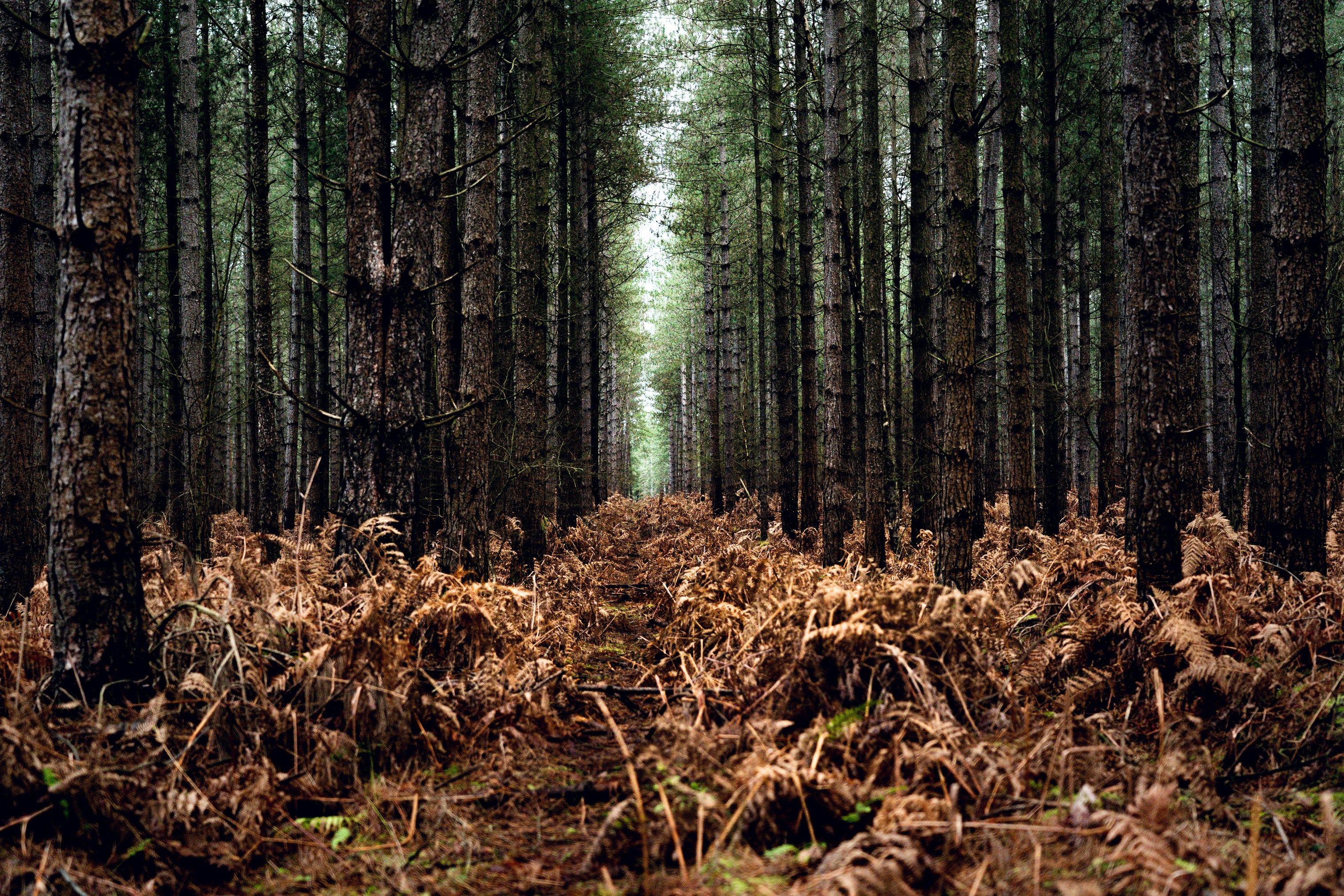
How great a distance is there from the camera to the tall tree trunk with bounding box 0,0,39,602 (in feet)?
21.8

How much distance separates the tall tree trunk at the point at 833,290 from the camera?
8.82 m

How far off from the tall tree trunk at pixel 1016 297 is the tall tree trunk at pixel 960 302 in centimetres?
339

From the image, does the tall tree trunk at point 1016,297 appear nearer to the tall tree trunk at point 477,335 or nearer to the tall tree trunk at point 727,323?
the tall tree trunk at point 477,335

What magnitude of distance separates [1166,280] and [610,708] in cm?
419

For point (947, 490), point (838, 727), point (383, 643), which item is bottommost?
point (838, 727)

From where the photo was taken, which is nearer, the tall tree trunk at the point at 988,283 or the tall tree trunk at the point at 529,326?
the tall tree trunk at the point at 529,326

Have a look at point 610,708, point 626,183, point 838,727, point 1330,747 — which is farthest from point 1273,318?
point 626,183

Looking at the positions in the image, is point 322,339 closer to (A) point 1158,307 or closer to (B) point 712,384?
(B) point 712,384

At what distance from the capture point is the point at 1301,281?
199 inches

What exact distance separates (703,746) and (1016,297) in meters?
8.16

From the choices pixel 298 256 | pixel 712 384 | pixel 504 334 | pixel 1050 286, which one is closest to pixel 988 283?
pixel 1050 286

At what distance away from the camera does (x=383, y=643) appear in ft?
12.2

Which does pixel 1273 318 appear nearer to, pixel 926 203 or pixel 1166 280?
pixel 1166 280

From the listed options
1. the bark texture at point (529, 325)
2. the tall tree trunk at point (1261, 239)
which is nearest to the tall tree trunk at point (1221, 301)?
the tall tree trunk at point (1261, 239)
